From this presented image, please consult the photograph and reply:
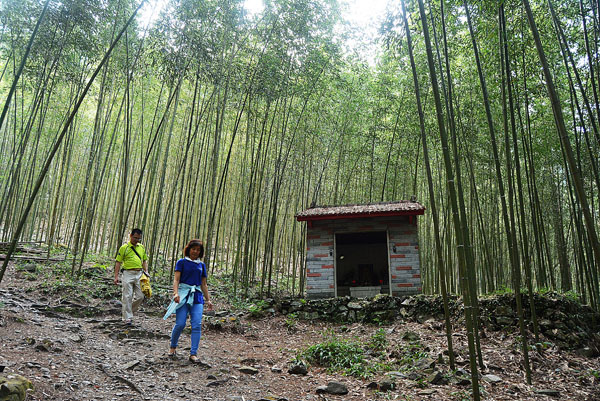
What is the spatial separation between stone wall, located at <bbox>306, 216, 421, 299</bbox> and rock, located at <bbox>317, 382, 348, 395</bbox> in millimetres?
3476

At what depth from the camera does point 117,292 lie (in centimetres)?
530

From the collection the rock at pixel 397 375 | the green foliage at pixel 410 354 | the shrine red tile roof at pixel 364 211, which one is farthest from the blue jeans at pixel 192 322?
the shrine red tile roof at pixel 364 211

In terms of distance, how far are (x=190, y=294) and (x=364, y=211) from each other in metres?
3.83

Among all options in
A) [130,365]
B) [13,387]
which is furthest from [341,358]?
[13,387]

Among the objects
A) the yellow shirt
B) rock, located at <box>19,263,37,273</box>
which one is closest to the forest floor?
the yellow shirt

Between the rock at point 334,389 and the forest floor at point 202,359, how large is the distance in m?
0.05

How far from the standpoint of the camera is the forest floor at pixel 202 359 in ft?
7.98

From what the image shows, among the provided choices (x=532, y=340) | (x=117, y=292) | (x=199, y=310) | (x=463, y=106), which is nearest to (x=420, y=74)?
(x=463, y=106)

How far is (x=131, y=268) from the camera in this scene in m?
4.00

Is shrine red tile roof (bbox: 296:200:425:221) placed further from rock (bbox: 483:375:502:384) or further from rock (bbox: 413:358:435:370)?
rock (bbox: 483:375:502:384)

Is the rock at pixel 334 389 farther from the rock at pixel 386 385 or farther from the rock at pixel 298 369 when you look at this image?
the rock at pixel 298 369

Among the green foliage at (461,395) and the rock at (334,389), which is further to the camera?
the rock at (334,389)

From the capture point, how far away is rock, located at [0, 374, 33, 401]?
1.71 metres

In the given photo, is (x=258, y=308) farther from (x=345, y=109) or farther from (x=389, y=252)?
(x=345, y=109)
